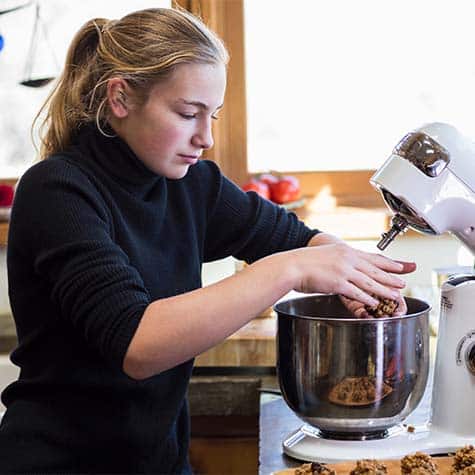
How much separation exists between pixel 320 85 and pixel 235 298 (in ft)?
5.30

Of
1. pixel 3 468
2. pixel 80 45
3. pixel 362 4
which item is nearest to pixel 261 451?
pixel 3 468

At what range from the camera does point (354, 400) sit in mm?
1331

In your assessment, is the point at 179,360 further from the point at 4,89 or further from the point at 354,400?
the point at 4,89

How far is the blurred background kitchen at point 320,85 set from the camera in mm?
2719

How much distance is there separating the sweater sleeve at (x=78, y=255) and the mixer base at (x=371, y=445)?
0.29 m

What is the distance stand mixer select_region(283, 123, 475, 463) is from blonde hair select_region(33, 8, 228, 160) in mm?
347

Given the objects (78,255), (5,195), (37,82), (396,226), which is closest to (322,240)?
(396,226)

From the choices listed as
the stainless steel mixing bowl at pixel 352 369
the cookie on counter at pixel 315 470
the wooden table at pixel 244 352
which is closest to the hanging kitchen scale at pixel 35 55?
the wooden table at pixel 244 352

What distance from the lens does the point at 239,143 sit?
280cm

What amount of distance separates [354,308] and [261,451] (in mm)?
256

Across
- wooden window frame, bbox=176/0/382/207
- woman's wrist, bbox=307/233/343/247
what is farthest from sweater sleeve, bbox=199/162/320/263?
wooden window frame, bbox=176/0/382/207

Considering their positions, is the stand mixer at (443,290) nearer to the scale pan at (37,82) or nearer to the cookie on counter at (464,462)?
the cookie on counter at (464,462)

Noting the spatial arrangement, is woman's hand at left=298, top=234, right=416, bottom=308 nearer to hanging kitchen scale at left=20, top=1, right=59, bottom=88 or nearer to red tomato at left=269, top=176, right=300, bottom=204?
red tomato at left=269, top=176, right=300, bottom=204

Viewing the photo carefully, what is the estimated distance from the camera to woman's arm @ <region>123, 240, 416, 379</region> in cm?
125
